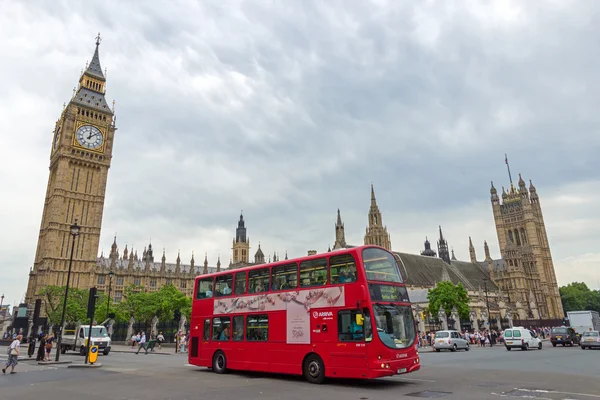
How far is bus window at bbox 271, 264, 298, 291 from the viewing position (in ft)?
46.4

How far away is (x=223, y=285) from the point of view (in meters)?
16.7

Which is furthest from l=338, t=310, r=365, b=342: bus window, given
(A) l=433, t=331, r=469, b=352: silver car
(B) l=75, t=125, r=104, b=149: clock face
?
(B) l=75, t=125, r=104, b=149: clock face

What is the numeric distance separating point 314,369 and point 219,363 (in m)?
5.31

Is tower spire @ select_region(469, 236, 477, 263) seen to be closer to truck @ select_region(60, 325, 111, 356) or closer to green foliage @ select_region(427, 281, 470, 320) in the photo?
green foliage @ select_region(427, 281, 470, 320)

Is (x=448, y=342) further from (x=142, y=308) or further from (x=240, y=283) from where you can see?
(x=142, y=308)

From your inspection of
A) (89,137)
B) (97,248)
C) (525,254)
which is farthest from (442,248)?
(89,137)

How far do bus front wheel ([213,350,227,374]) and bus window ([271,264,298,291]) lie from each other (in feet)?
13.5

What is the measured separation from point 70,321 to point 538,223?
114m

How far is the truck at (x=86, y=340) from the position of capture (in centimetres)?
2780

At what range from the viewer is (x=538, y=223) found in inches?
4286

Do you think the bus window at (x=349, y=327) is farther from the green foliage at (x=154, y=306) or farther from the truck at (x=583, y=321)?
the truck at (x=583, y=321)

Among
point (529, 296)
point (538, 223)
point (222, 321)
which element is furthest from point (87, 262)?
point (538, 223)

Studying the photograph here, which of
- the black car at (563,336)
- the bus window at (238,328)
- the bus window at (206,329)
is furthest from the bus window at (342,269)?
the black car at (563,336)

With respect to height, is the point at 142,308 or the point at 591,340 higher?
the point at 142,308
